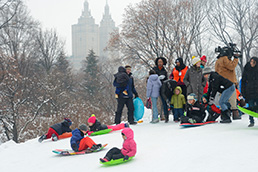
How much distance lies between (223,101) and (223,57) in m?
1.39

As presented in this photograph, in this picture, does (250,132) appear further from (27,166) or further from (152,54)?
(152,54)

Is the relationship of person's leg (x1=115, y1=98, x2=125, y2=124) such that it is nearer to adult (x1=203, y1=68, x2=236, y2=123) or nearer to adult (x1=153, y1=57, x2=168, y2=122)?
adult (x1=153, y1=57, x2=168, y2=122)

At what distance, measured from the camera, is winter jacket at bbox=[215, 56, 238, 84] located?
27.6 feet

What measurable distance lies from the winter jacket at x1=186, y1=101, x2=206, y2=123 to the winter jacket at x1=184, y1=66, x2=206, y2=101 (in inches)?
36.8

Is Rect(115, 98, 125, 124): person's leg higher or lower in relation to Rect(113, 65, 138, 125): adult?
lower

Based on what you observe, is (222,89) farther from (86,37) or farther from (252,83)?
(86,37)

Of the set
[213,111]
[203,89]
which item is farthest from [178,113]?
[213,111]

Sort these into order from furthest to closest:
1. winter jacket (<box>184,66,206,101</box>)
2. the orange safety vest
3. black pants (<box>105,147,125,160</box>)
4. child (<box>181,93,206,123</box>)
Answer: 1. the orange safety vest
2. winter jacket (<box>184,66,206,101</box>)
3. child (<box>181,93,206,123</box>)
4. black pants (<box>105,147,125,160</box>)

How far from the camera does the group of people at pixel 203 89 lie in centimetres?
717

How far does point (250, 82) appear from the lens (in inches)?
277

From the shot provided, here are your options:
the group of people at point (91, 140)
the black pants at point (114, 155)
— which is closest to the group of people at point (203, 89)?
the group of people at point (91, 140)

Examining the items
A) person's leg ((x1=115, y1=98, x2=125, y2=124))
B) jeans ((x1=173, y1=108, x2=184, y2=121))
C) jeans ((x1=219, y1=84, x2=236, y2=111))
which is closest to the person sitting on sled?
jeans ((x1=219, y1=84, x2=236, y2=111))

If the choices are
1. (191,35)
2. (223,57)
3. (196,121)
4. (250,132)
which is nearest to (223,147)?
(250,132)

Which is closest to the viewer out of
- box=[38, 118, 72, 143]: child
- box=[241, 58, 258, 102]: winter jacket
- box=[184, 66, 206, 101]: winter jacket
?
box=[241, 58, 258, 102]: winter jacket
